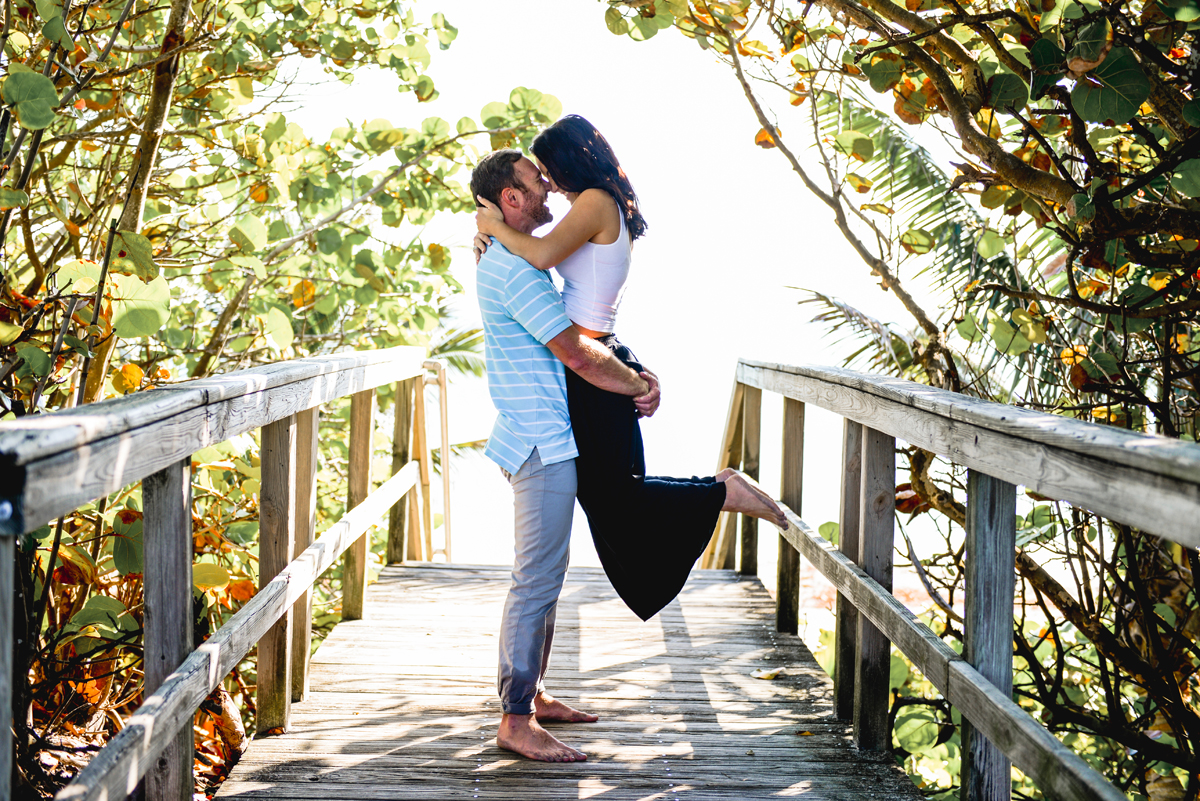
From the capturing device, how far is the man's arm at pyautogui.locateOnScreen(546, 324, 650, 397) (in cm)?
229

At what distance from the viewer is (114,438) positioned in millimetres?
1368

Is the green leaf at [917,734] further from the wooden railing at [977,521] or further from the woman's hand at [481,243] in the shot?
the woman's hand at [481,243]

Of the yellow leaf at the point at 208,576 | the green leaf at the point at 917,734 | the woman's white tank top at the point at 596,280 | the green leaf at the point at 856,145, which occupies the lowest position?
the green leaf at the point at 917,734

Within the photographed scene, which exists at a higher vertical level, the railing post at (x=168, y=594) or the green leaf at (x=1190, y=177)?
the green leaf at (x=1190, y=177)

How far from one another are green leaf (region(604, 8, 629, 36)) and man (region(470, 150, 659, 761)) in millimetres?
650

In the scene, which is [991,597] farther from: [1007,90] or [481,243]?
[481,243]

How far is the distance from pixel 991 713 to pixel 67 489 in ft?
5.03

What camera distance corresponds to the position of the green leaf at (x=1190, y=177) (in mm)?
1953

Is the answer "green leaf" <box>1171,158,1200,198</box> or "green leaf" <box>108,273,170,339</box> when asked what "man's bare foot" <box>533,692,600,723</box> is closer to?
"green leaf" <box>108,273,170,339</box>

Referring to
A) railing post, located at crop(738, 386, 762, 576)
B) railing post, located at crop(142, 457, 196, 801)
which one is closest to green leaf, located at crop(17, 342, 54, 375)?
railing post, located at crop(142, 457, 196, 801)

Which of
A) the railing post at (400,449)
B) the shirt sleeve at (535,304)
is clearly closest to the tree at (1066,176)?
the shirt sleeve at (535,304)

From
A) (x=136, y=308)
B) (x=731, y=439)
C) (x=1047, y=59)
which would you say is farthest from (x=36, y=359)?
(x=731, y=439)

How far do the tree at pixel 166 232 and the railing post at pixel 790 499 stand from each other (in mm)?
1770

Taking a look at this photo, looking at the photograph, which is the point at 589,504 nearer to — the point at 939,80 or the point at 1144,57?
the point at 939,80
